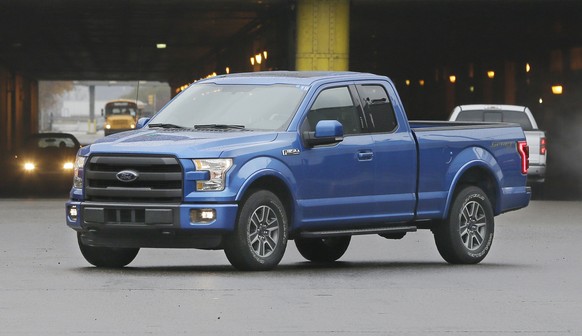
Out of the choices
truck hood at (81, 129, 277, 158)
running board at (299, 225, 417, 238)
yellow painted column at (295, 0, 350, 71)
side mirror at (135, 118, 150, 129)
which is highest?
yellow painted column at (295, 0, 350, 71)

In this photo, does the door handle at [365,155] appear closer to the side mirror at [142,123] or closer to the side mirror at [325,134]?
the side mirror at [325,134]

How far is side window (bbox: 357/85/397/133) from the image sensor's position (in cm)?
1507

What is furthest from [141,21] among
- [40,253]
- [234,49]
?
[40,253]

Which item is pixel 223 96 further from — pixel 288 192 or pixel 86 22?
pixel 86 22

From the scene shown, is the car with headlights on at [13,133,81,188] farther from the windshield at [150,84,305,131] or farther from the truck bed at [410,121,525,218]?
the windshield at [150,84,305,131]

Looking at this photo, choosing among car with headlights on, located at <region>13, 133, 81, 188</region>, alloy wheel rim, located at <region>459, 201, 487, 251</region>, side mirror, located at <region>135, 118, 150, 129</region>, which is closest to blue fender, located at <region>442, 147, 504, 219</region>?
alloy wheel rim, located at <region>459, 201, 487, 251</region>

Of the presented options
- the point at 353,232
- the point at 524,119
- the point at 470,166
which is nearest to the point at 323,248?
the point at 353,232

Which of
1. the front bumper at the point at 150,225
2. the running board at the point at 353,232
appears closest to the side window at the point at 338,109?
the running board at the point at 353,232

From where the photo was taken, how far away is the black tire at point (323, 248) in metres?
15.9

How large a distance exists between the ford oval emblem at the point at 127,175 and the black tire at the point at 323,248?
9.42 feet

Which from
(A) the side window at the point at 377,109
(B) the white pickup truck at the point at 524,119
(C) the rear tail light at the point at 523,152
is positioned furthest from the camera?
(B) the white pickup truck at the point at 524,119

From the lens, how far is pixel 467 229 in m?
15.6

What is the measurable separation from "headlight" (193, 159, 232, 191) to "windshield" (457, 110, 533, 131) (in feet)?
57.6

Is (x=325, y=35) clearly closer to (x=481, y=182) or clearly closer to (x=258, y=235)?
(x=481, y=182)
